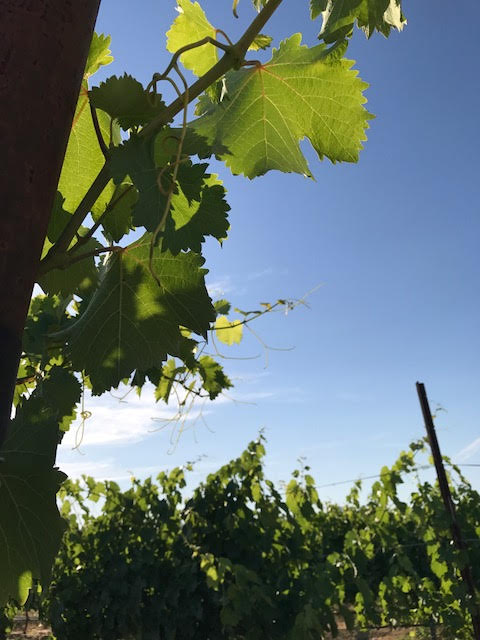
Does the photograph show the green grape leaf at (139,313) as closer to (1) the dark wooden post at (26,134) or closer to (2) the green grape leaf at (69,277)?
(2) the green grape leaf at (69,277)

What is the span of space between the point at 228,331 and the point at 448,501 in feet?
9.97

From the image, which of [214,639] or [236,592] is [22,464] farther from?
[214,639]

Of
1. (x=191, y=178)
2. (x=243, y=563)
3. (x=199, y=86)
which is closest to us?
(x=199, y=86)

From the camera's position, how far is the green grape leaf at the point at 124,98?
0.71 meters

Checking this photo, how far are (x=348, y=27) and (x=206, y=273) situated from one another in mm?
322

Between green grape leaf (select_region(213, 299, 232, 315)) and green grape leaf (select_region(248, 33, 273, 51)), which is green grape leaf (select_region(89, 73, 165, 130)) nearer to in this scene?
green grape leaf (select_region(248, 33, 273, 51))

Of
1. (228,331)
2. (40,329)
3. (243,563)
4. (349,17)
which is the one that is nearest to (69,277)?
(349,17)

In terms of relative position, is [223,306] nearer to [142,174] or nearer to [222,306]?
[222,306]

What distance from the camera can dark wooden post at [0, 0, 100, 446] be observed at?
1.66 feet

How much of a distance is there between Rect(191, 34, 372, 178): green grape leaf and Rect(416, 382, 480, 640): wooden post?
4.88 m

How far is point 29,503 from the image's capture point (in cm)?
70

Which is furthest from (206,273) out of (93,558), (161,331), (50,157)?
(93,558)

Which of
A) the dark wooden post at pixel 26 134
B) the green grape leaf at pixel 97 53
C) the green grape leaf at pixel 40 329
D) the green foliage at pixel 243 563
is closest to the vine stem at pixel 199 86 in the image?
the dark wooden post at pixel 26 134

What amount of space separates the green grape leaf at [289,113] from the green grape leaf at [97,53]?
17 centimetres
